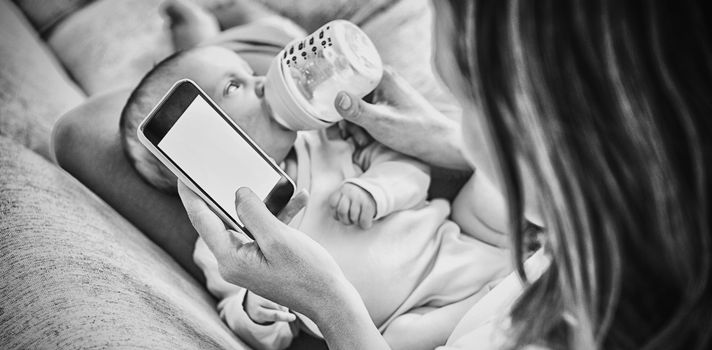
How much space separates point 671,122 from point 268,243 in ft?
1.27

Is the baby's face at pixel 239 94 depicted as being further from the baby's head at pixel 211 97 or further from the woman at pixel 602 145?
the woman at pixel 602 145

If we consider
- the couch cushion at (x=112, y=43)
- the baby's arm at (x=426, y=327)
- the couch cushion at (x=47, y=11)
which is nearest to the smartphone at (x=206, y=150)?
the baby's arm at (x=426, y=327)

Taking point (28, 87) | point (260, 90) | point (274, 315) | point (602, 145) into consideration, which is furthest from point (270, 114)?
point (602, 145)

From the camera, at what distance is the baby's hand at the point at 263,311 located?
75 centimetres

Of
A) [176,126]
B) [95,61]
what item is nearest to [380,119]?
[176,126]

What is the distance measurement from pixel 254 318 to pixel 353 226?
17 cm

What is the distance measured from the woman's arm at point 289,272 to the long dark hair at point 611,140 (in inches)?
9.7

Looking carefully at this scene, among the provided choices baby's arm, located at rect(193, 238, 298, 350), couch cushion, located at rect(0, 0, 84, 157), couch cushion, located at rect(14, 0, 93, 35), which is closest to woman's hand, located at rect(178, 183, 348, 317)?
baby's arm, located at rect(193, 238, 298, 350)

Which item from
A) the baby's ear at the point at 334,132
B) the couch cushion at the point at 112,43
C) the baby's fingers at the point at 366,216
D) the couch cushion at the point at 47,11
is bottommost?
the baby's fingers at the point at 366,216

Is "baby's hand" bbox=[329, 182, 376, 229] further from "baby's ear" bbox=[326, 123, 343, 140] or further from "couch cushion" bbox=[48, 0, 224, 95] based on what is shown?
"couch cushion" bbox=[48, 0, 224, 95]

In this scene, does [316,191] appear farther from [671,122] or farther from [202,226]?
[671,122]

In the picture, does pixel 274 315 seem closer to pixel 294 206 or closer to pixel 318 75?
pixel 294 206

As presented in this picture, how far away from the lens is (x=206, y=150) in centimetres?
73

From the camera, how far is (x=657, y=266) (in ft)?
1.44
